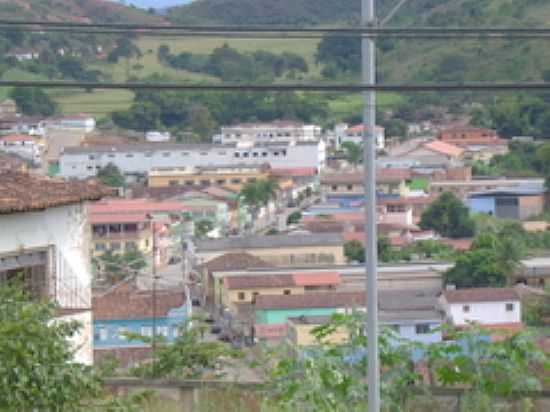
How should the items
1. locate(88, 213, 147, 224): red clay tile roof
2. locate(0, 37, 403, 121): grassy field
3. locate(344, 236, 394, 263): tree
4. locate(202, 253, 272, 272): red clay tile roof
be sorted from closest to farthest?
locate(202, 253, 272, 272): red clay tile roof < locate(344, 236, 394, 263): tree < locate(88, 213, 147, 224): red clay tile roof < locate(0, 37, 403, 121): grassy field

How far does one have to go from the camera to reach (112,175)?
29391mm

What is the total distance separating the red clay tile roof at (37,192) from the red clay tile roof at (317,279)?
11.4m

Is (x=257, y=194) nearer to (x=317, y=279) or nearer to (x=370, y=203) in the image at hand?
(x=317, y=279)

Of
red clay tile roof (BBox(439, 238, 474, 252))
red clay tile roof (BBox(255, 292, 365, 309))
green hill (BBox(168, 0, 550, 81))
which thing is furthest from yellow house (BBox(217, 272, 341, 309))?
green hill (BBox(168, 0, 550, 81))

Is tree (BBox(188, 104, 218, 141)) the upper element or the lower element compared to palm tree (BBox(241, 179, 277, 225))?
upper

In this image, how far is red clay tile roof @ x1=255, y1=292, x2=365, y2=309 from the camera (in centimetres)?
1262

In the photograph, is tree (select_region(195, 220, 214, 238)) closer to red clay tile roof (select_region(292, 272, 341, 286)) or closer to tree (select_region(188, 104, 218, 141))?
red clay tile roof (select_region(292, 272, 341, 286))

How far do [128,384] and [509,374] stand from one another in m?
0.94

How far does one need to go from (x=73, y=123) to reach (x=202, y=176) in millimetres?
6721

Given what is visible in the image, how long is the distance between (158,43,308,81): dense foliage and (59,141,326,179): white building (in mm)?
2133

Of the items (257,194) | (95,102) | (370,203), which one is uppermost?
(95,102)

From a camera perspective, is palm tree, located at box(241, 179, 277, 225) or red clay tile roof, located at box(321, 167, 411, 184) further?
palm tree, located at box(241, 179, 277, 225)

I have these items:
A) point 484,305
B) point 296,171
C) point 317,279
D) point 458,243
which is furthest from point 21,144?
point 484,305

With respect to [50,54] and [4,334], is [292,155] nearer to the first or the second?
[50,54]
